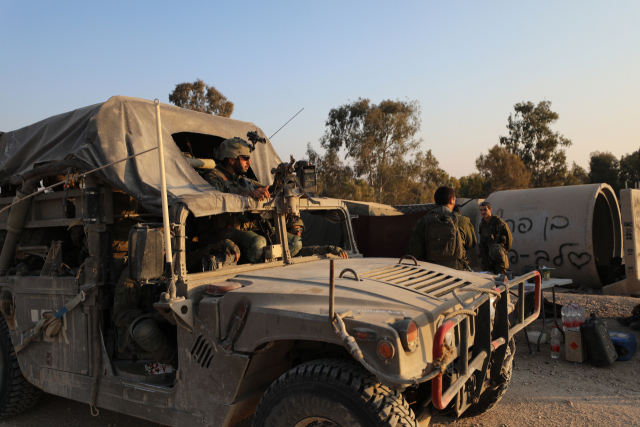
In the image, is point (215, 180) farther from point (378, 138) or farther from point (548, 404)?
point (378, 138)

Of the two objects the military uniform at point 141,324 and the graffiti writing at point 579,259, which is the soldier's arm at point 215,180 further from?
the graffiti writing at point 579,259

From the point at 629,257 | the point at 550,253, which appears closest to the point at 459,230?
the point at 629,257

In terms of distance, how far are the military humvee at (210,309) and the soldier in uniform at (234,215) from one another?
0.12 m

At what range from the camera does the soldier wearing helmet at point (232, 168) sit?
4.27m

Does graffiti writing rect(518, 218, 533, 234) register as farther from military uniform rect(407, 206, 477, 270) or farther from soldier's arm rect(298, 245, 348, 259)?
soldier's arm rect(298, 245, 348, 259)

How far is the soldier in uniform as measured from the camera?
12.2 ft

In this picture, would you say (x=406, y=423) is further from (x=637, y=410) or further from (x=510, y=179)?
(x=510, y=179)

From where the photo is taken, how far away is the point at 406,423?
2379mm

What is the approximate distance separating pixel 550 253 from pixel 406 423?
10149 mm

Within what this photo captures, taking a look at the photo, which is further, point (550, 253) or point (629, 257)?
point (550, 253)

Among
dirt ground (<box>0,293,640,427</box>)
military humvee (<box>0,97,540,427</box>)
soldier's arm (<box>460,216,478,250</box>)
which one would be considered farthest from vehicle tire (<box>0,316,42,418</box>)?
soldier's arm (<box>460,216,478,250</box>)

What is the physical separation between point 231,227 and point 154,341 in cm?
111

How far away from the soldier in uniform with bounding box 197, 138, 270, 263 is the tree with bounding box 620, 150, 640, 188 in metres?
41.8

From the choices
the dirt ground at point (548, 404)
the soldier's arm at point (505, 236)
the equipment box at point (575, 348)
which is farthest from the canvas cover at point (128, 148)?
the soldier's arm at point (505, 236)
